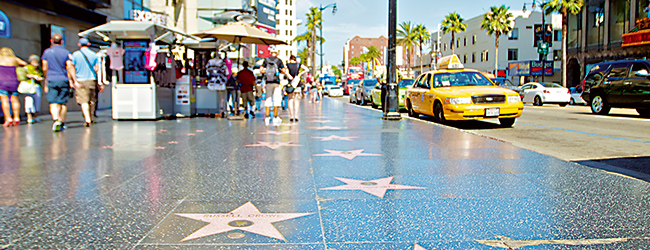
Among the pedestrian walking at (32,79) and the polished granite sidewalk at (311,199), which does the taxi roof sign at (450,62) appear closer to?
the pedestrian walking at (32,79)

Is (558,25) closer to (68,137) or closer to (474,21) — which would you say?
(474,21)

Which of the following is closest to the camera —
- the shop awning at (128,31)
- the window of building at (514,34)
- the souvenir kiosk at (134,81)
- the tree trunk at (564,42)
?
the shop awning at (128,31)

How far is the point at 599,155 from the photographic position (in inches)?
292

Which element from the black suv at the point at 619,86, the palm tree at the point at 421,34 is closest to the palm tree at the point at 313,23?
the palm tree at the point at 421,34

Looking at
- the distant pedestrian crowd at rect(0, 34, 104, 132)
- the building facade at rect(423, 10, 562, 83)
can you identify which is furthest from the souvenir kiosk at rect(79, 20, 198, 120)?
the building facade at rect(423, 10, 562, 83)

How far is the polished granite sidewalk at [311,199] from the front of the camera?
336 centimetres

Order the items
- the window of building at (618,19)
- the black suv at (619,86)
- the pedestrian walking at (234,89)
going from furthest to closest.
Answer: the window of building at (618,19), the black suv at (619,86), the pedestrian walking at (234,89)

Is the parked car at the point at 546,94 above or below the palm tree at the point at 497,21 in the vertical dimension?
below

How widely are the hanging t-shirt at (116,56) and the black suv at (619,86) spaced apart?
14060 mm

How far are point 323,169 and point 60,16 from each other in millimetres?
15124

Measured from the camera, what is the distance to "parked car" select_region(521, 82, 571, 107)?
2809 centimetres

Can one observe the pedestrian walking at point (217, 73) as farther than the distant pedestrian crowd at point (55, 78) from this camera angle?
Yes

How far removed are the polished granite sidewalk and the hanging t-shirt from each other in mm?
5605

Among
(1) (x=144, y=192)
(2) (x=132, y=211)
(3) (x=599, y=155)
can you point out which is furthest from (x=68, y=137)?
(3) (x=599, y=155)
